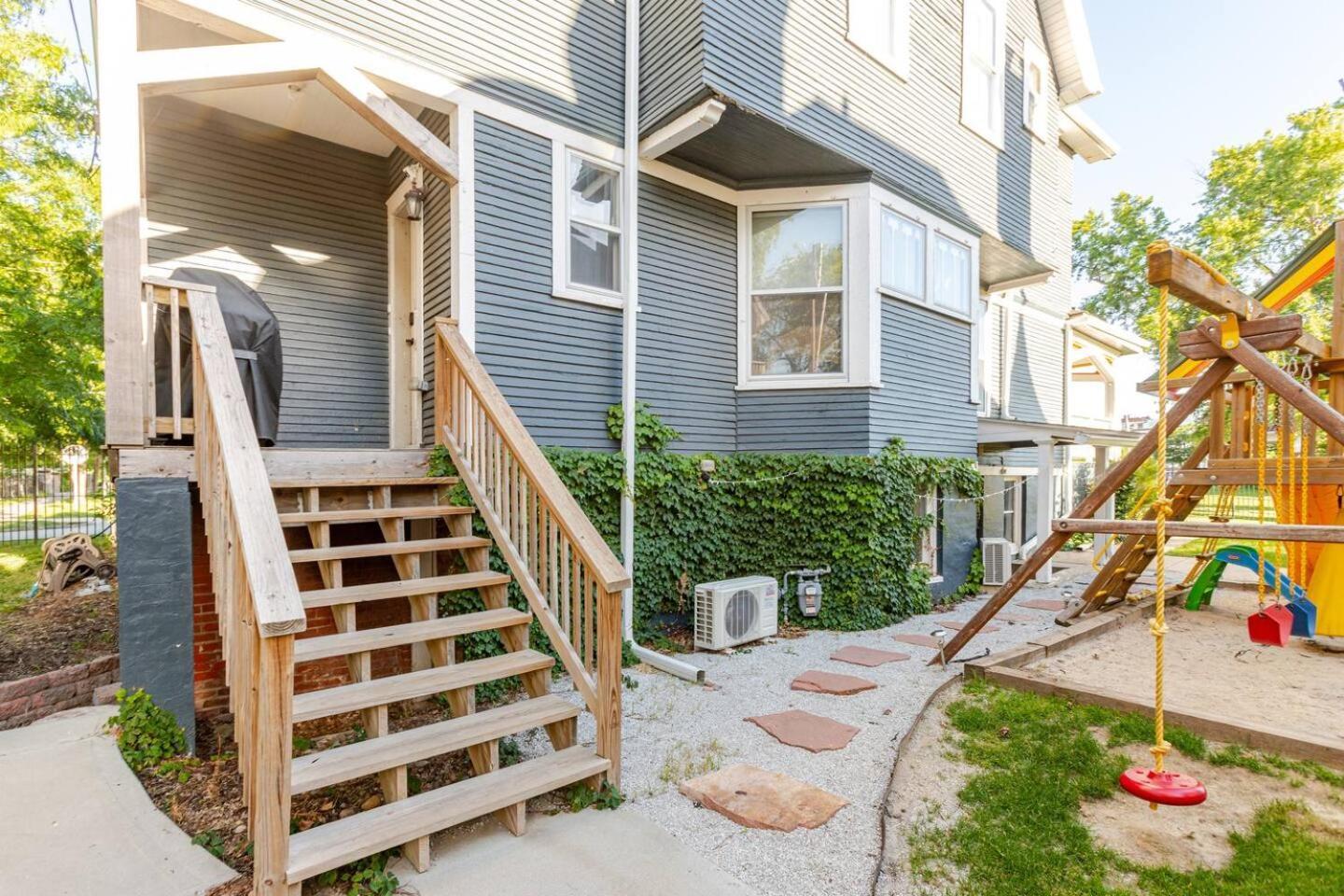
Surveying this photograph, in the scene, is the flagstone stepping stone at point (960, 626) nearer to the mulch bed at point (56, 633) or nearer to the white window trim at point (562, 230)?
the white window trim at point (562, 230)

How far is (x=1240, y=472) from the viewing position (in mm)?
5203

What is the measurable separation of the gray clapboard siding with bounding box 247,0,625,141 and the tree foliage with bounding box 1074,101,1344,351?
20785 millimetres

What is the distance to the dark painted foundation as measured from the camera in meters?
3.21

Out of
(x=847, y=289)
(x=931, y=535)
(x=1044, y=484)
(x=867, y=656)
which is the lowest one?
(x=867, y=656)

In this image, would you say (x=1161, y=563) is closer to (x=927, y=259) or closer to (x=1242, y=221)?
(x=927, y=259)

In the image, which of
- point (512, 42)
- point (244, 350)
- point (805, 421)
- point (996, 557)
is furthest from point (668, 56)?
point (996, 557)

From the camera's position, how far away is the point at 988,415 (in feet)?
31.5

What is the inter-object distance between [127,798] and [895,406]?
20.8 feet

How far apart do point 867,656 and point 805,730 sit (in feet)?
5.39

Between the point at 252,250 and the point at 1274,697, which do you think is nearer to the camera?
the point at 1274,697

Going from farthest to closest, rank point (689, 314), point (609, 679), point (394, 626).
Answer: point (689, 314), point (394, 626), point (609, 679)

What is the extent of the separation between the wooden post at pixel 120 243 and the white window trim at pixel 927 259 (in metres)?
5.65

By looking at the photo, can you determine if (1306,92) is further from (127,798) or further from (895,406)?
(127,798)

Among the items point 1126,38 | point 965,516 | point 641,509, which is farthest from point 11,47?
point 1126,38
